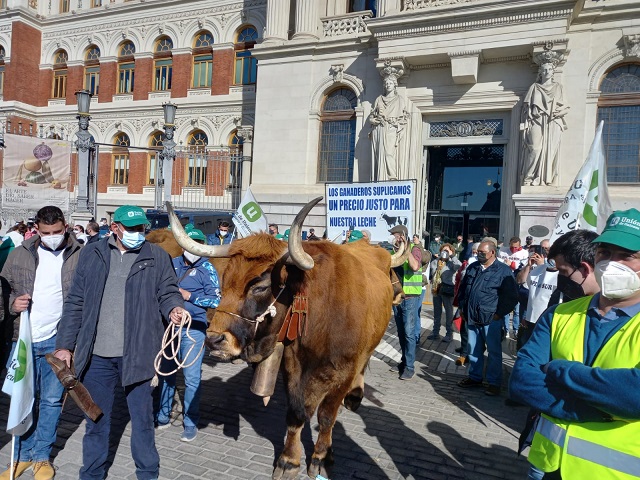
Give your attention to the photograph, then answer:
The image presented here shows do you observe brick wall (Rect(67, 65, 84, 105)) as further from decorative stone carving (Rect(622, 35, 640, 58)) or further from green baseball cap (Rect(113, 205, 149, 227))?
decorative stone carving (Rect(622, 35, 640, 58))

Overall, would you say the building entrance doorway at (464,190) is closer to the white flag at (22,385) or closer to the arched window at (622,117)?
the arched window at (622,117)

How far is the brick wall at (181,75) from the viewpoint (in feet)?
69.6

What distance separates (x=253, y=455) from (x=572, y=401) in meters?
3.12

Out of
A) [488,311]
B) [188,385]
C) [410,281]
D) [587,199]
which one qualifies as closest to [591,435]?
[188,385]

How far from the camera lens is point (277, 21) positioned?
16.5 m

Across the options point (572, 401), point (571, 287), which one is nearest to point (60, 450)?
point (572, 401)

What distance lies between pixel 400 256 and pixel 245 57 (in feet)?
57.5

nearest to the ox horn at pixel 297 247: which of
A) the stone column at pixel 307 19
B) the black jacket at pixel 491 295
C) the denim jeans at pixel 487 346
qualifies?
the black jacket at pixel 491 295

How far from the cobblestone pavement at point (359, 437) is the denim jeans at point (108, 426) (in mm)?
498

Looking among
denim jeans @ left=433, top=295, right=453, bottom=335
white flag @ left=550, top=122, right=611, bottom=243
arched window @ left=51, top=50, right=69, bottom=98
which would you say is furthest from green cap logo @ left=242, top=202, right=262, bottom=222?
arched window @ left=51, top=50, right=69, bottom=98

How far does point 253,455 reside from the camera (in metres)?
4.07

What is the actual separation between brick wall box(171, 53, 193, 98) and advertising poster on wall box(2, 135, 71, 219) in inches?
372

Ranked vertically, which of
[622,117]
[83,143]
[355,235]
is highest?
[622,117]

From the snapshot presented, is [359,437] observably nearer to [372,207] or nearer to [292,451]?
[292,451]
